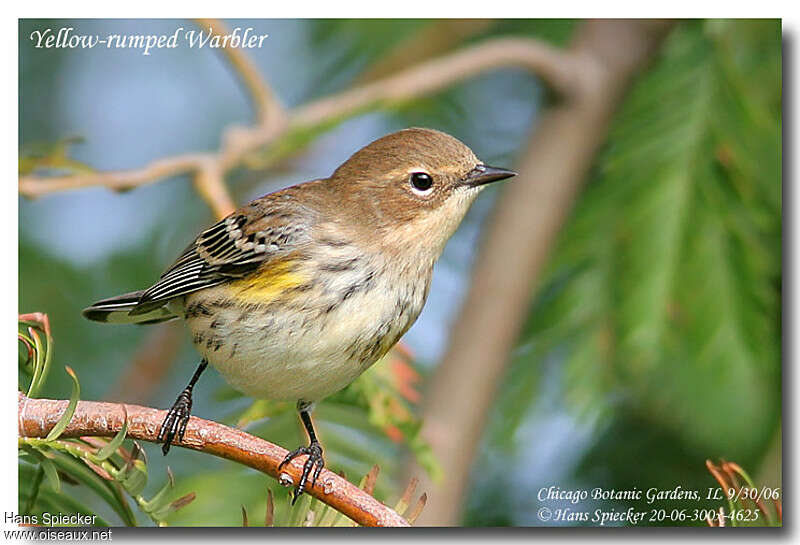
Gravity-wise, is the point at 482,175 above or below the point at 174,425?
above

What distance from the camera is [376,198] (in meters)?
1.66

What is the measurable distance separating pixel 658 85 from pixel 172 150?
108cm

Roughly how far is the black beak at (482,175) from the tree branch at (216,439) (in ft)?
1.73

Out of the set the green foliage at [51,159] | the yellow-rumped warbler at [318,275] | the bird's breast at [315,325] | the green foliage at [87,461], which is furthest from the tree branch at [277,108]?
the green foliage at [87,461]

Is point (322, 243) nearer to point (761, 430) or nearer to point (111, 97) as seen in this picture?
point (111, 97)

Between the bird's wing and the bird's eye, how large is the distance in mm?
180

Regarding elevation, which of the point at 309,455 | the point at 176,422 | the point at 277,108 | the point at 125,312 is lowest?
the point at 309,455

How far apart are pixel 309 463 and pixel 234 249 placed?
359 millimetres

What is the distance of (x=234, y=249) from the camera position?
5.38ft

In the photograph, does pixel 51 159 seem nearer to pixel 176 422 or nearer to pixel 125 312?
pixel 125 312

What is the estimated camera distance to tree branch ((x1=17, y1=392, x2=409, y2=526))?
4.26 feet

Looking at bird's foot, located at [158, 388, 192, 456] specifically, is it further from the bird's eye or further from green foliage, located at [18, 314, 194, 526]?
the bird's eye

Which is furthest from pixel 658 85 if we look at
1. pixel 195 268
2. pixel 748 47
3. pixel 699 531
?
pixel 195 268

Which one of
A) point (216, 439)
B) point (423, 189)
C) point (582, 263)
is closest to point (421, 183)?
point (423, 189)
